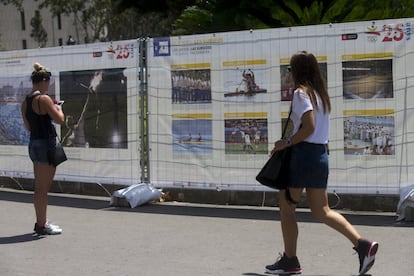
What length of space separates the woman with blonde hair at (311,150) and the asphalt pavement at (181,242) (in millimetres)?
502

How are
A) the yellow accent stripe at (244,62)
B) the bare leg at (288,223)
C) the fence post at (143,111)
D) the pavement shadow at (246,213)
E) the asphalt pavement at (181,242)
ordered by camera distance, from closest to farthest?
the bare leg at (288,223)
the asphalt pavement at (181,242)
the pavement shadow at (246,213)
the yellow accent stripe at (244,62)
the fence post at (143,111)

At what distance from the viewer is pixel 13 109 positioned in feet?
35.7

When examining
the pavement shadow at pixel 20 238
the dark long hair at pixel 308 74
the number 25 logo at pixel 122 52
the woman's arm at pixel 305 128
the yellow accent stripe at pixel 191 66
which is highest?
the number 25 logo at pixel 122 52

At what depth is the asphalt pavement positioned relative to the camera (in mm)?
5969

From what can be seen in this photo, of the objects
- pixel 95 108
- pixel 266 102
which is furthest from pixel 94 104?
pixel 266 102

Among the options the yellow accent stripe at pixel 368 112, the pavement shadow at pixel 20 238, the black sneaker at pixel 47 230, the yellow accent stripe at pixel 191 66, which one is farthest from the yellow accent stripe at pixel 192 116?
the pavement shadow at pixel 20 238

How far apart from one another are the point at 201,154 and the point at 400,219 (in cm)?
275

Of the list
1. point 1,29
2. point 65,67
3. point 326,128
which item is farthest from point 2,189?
point 1,29

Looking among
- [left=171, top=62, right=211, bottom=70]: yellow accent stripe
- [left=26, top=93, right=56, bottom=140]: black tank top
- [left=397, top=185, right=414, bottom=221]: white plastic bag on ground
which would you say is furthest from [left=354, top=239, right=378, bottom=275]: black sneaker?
[left=171, top=62, right=211, bottom=70]: yellow accent stripe

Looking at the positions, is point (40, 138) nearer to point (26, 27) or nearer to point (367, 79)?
point (367, 79)

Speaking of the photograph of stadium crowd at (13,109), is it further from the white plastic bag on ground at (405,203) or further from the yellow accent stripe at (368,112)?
the white plastic bag on ground at (405,203)

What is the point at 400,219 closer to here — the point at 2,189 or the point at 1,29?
the point at 2,189

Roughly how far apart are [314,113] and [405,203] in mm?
2820

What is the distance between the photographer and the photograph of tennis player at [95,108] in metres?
9.55
